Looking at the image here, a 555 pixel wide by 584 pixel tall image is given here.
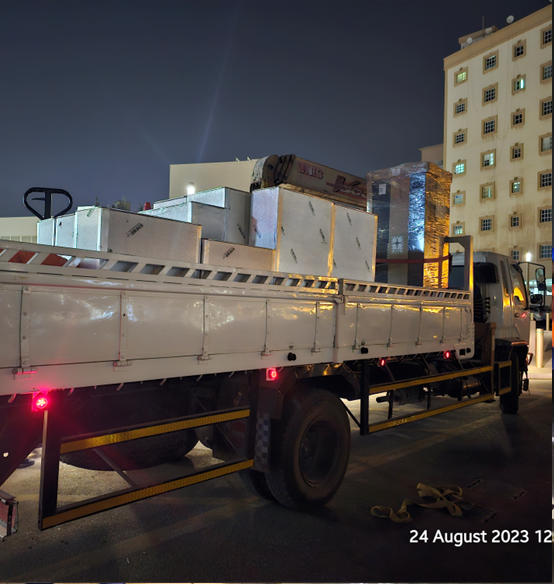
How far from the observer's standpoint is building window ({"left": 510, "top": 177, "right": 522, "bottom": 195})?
36591 mm

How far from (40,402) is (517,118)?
42259 mm

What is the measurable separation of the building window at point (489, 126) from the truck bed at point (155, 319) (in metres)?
39.8

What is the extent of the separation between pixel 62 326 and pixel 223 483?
328cm

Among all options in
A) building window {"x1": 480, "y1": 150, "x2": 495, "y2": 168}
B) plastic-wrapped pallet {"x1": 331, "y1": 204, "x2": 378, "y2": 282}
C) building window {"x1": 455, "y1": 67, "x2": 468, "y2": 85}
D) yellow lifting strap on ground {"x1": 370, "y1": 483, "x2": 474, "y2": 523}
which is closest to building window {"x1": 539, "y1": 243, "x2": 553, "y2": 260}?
building window {"x1": 480, "y1": 150, "x2": 495, "y2": 168}

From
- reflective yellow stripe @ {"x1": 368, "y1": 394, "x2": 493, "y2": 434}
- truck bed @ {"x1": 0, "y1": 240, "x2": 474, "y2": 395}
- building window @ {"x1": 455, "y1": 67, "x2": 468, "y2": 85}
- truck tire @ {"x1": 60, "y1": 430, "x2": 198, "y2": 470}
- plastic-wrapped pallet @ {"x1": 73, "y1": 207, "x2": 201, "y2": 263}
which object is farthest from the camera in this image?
building window @ {"x1": 455, "y1": 67, "x2": 468, "y2": 85}

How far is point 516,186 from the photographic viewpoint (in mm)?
36781

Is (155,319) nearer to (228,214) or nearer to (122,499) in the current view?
(122,499)

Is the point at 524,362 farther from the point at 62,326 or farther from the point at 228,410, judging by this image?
the point at 62,326

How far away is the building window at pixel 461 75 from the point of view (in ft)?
136

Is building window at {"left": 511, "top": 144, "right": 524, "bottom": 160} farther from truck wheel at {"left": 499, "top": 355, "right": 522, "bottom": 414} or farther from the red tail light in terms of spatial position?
the red tail light

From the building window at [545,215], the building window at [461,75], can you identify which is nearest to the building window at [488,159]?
the building window at [545,215]

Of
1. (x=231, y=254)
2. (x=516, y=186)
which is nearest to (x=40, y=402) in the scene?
(x=231, y=254)

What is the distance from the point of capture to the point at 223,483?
532 cm

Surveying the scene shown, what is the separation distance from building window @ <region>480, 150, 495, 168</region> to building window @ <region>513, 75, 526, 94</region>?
4760mm
